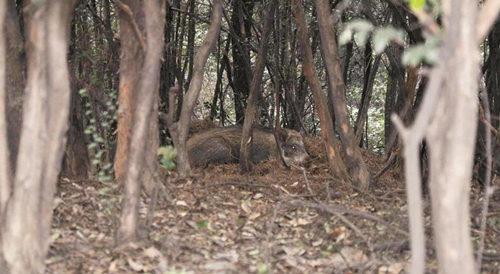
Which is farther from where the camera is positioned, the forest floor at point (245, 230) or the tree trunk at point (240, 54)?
the tree trunk at point (240, 54)

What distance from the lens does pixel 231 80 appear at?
10586 millimetres

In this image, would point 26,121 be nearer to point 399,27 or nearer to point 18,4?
point 18,4

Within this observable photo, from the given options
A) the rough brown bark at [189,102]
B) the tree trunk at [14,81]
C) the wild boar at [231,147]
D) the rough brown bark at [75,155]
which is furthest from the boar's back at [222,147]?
the tree trunk at [14,81]

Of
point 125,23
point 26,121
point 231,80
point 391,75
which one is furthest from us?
point 231,80

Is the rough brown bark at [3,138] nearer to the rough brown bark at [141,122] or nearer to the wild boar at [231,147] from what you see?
the rough brown bark at [141,122]

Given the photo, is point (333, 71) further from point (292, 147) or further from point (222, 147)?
point (222, 147)

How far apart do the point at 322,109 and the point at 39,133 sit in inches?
130

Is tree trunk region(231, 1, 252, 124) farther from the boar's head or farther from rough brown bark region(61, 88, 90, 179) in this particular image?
rough brown bark region(61, 88, 90, 179)

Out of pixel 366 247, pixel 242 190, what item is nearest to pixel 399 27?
pixel 242 190

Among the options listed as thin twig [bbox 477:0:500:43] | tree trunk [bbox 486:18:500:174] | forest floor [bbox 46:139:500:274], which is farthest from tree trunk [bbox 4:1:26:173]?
tree trunk [bbox 486:18:500:174]

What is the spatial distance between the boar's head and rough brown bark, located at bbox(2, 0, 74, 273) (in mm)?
4528

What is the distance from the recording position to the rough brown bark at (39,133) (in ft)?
10.9

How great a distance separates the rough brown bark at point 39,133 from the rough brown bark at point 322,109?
123 inches

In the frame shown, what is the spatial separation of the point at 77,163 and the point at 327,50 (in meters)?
→ 2.26
